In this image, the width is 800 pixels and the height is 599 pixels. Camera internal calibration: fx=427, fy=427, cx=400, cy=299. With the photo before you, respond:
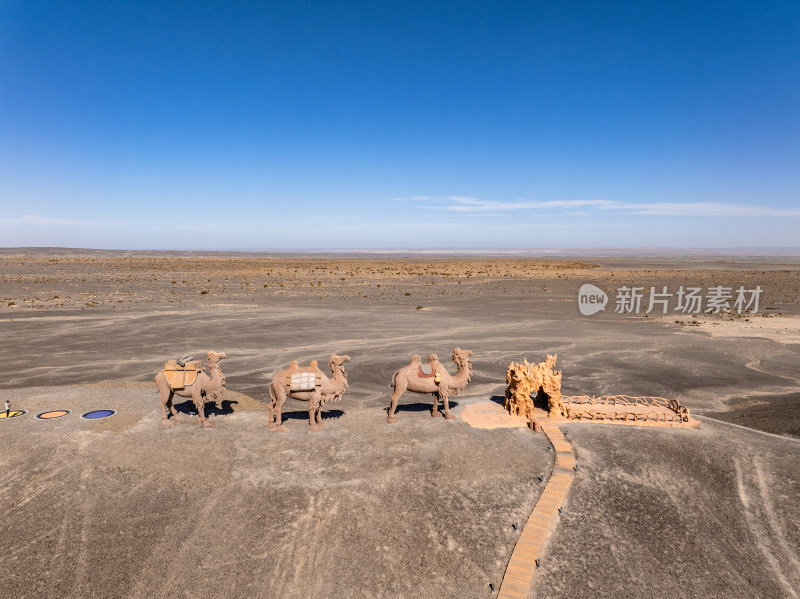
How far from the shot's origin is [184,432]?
521 inches

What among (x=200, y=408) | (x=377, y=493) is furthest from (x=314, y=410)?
(x=377, y=493)

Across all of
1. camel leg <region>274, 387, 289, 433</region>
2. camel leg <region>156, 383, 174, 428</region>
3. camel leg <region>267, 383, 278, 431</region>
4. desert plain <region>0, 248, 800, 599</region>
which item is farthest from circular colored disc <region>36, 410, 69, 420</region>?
camel leg <region>274, 387, 289, 433</region>

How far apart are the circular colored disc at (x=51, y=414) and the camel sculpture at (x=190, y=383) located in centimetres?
403

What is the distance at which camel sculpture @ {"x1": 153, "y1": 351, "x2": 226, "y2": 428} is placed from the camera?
43.6 ft

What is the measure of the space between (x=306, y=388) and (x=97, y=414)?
7.65 meters

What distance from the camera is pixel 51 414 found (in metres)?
14.5

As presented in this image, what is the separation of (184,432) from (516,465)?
9952 millimetres

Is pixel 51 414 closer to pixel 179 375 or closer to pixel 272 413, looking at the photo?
pixel 179 375

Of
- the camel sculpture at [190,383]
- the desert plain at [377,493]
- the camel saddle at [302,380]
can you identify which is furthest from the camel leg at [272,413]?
the camel sculpture at [190,383]

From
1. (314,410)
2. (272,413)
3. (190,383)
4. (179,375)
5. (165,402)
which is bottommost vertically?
(272,413)

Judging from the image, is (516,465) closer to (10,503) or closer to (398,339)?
(10,503)

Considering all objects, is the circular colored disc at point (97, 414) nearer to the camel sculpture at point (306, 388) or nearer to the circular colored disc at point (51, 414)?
the circular colored disc at point (51, 414)

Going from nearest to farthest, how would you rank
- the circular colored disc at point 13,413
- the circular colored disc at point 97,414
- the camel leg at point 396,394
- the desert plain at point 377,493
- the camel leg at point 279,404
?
the desert plain at point 377,493
the camel leg at point 279,404
the camel leg at point 396,394
the circular colored disc at point 97,414
the circular colored disc at point 13,413

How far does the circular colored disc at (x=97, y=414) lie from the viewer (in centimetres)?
1426
